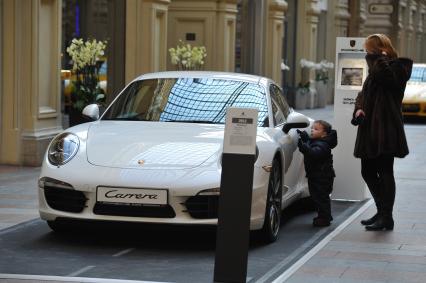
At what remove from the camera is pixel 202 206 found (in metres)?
7.52

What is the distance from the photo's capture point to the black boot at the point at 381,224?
8.69m

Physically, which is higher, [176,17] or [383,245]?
[176,17]

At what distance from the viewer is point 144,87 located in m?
9.16

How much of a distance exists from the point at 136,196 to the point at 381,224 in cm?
234

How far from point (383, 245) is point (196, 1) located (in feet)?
46.2

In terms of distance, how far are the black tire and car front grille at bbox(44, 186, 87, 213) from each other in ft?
4.64

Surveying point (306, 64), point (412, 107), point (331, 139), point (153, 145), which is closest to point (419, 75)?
point (412, 107)

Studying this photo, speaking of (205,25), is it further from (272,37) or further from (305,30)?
(305,30)

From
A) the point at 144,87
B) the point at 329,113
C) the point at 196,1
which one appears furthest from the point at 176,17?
the point at 144,87

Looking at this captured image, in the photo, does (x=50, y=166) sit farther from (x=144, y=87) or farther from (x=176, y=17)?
(x=176, y=17)

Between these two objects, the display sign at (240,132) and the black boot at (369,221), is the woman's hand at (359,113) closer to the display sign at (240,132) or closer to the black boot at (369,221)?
the black boot at (369,221)

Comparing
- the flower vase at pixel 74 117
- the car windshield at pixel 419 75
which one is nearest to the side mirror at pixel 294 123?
the flower vase at pixel 74 117

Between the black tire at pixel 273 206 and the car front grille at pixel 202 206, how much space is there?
0.56 m

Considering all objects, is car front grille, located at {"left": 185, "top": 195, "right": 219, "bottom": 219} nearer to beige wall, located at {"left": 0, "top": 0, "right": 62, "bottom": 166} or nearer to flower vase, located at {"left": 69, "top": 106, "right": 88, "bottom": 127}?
beige wall, located at {"left": 0, "top": 0, "right": 62, "bottom": 166}
